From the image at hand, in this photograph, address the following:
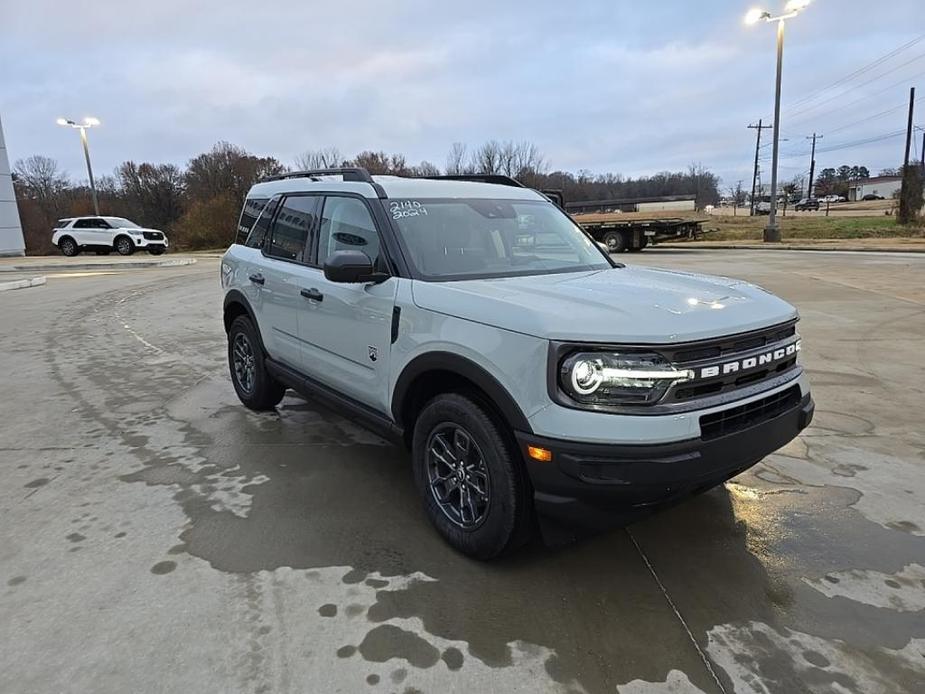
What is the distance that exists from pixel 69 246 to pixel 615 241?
26.1 m

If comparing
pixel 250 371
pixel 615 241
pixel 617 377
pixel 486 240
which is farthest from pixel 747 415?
pixel 615 241

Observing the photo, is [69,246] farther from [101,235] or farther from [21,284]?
[21,284]

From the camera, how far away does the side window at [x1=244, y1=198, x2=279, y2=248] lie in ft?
16.1

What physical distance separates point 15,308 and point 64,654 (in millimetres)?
12411

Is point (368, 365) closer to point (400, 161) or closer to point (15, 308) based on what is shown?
point (15, 308)

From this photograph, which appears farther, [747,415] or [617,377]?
[747,415]

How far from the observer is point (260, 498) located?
12.1 ft

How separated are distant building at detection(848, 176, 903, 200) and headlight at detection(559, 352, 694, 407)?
436 ft

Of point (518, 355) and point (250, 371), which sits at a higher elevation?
point (518, 355)

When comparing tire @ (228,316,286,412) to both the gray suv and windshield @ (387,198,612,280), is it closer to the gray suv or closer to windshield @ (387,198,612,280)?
the gray suv

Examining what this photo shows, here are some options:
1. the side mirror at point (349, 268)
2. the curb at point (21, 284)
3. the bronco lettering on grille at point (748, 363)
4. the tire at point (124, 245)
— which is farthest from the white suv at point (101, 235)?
the bronco lettering on grille at point (748, 363)

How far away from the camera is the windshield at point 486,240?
346 cm

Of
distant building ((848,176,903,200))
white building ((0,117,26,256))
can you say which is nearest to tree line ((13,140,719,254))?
white building ((0,117,26,256))

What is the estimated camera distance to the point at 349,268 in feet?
10.5
